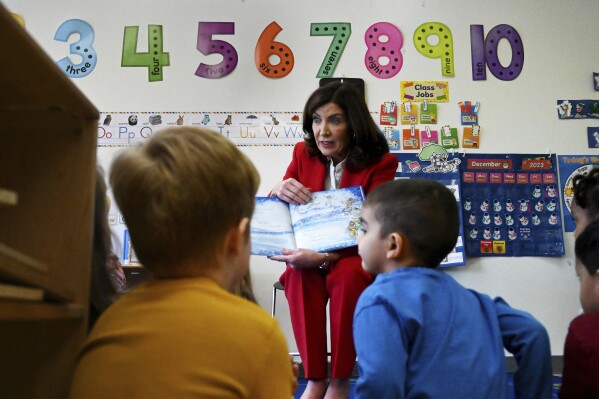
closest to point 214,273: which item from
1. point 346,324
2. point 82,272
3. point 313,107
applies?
point 82,272

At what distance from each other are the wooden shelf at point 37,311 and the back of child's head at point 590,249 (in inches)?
37.3

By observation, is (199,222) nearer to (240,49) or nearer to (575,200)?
(575,200)

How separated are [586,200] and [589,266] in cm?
69

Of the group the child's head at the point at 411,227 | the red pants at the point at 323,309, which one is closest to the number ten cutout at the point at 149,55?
the red pants at the point at 323,309

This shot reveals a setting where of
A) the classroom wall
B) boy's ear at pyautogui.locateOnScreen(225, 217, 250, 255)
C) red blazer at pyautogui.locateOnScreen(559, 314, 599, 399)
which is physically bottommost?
red blazer at pyautogui.locateOnScreen(559, 314, 599, 399)

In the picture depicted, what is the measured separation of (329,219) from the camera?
5.87ft

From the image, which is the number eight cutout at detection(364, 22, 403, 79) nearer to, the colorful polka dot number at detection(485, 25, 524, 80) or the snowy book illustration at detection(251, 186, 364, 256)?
the colorful polka dot number at detection(485, 25, 524, 80)

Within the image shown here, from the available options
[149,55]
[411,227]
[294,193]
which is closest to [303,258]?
[294,193]

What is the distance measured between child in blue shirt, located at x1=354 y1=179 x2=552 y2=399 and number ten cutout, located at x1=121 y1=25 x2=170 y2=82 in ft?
8.08

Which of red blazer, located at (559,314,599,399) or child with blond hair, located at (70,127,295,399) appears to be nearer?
child with blond hair, located at (70,127,295,399)

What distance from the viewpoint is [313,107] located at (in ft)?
6.51

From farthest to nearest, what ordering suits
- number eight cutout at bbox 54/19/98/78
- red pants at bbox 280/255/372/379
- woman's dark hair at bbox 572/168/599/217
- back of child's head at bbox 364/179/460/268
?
number eight cutout at bbox 54/19/98/78 → woman's dark hair at bbox 572/168/599/217 → red pants at bbox 280/255/372/379 → back of child's head at bbox 364/179/460/268

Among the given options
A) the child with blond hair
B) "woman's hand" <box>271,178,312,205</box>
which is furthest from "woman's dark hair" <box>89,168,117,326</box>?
"woman's hand" <box>271,178,312,205</box>

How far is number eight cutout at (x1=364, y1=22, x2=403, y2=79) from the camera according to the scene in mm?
3332
